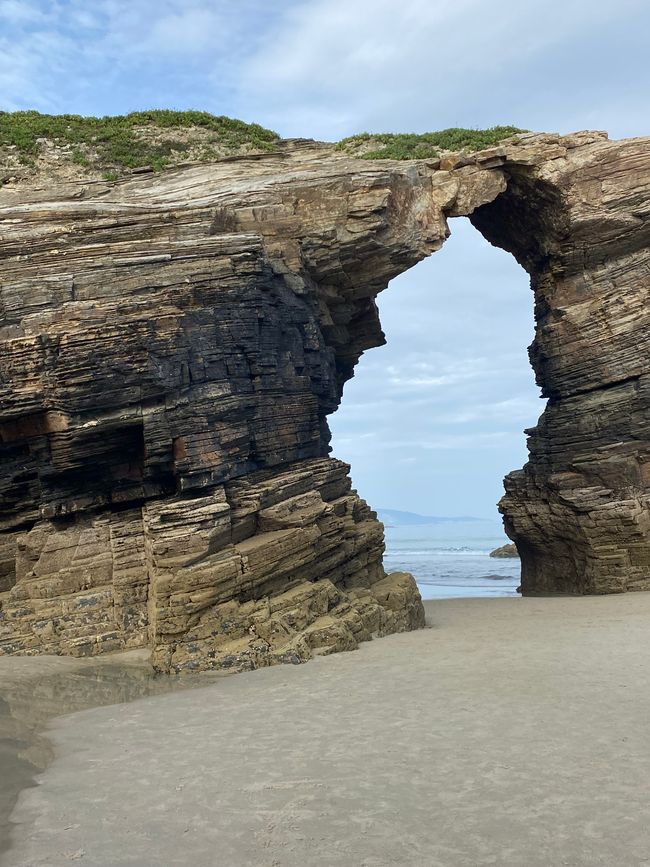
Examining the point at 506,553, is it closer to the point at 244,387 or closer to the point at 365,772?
the point at 244,387

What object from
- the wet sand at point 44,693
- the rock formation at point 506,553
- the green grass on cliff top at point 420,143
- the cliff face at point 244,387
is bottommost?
the rock formation at point 506,553

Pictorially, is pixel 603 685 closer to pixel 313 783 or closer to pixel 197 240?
pixel 313 783

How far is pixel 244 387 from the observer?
19.7 meters

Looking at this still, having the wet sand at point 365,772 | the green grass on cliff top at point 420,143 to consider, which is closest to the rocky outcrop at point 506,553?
the green grass on cliff top at point 420,143

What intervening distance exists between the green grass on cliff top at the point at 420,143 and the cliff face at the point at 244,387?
2.25 metres

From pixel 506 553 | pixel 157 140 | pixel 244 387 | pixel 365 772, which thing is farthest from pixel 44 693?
pixel 506 553

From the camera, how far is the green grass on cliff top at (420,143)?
28.4 metres

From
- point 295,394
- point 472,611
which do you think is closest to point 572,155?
point 295,394

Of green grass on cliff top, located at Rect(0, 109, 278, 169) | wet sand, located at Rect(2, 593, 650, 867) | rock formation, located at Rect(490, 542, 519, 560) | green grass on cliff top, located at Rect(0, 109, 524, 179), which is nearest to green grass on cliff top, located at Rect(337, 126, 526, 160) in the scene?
green grass on cliff top, located at Rect(0, 109, 524, 179)

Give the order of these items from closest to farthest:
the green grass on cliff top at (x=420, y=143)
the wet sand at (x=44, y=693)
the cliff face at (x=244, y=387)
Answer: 1. the wet sand at (x=44, y=693)
2. the cliff face at (x=244, y=387)
3. the green grass on cliff top at (x=420, y=143)

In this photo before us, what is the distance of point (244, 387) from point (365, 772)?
1273cm

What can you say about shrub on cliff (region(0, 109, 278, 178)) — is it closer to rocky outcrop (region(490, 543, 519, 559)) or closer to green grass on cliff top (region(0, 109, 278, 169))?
green grass on cliff top (region(0, 109, 278, 169))

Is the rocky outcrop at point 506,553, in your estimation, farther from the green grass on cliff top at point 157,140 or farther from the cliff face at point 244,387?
the green grass on cliff top at point 157,140

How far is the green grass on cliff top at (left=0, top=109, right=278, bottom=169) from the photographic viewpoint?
Answer: 2908cm
